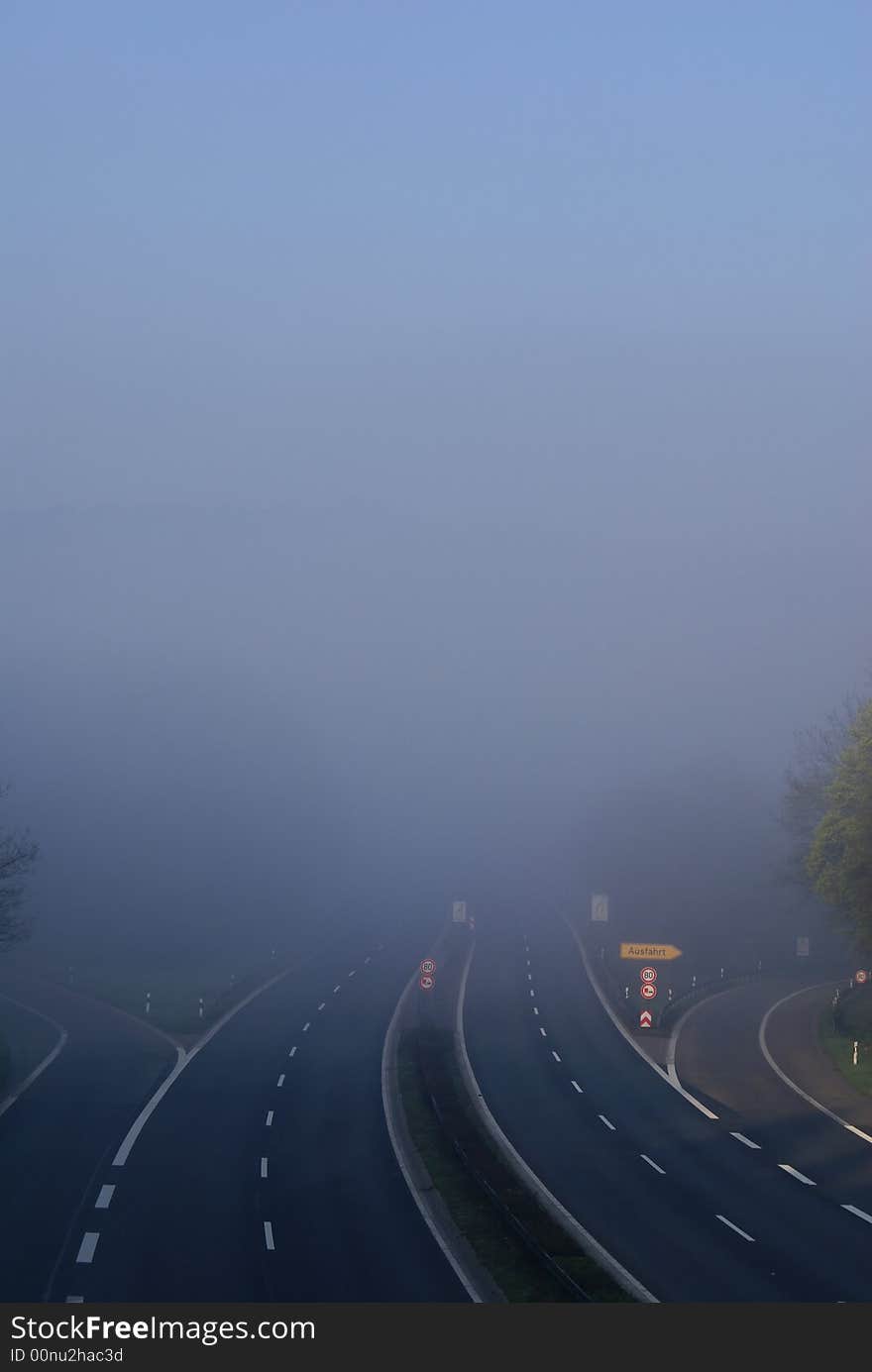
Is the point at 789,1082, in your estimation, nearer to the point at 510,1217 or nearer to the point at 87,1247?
the point at 510,1217

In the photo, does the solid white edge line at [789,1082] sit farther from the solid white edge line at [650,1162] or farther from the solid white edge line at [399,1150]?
the solid white edge line at [399,1150]

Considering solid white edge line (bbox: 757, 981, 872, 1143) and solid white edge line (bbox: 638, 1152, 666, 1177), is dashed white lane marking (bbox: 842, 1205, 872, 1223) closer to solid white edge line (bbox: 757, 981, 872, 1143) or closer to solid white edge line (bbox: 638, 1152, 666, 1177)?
solid white edge line (bbox: 638, 1152, 666, 1177)

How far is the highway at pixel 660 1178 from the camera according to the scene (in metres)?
22.4

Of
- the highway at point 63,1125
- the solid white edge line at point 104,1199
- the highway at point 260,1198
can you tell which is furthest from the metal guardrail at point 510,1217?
the highway at point 63,1125

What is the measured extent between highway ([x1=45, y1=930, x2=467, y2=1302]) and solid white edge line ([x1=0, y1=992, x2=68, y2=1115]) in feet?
15.0

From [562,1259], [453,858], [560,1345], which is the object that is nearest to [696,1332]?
[560,1345]

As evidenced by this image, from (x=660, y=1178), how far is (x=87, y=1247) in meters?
13.9

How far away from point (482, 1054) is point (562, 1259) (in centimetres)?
2625

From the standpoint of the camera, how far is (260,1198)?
90.3ft

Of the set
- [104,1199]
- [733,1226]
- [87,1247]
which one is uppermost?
[104,1199]

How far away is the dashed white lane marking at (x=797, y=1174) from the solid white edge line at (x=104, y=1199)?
16280mm

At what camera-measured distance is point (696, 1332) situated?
650 inches

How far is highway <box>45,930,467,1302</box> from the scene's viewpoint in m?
21.5

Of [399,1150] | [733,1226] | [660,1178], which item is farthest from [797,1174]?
[399,1150]
